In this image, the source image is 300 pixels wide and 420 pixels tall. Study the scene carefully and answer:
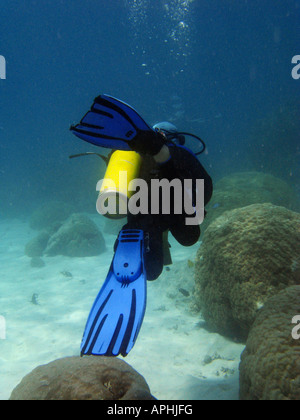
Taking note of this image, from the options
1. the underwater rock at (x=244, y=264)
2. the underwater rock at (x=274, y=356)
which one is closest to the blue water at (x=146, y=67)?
the underwater rock at (x=244, y=264)

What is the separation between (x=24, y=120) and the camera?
44.7 metres

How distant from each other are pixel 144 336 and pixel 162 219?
366cm

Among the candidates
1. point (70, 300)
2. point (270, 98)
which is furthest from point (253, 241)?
point (270, 98)

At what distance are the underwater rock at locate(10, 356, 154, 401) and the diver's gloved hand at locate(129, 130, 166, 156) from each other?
227 cm

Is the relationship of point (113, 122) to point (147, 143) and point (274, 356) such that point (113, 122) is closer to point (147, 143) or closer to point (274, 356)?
point (147, 143)

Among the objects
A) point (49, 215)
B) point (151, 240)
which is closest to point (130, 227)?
point (151, 240)

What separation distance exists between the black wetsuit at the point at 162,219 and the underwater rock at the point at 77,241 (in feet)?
33.5

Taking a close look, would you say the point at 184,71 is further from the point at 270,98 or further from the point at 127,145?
the point at 127,145

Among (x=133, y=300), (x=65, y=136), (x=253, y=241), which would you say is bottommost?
(x=133, y=300)

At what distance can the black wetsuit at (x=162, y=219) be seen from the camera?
252 cm

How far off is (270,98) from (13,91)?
4229 centimetres

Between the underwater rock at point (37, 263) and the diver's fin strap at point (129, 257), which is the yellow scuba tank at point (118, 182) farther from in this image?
the underwater rock at point (37, 263)

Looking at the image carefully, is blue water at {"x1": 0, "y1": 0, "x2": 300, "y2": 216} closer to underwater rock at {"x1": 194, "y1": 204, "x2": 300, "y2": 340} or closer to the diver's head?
underwater rock at {"x1": 194, "y1": 204, "x2": 300, "y2": 340}

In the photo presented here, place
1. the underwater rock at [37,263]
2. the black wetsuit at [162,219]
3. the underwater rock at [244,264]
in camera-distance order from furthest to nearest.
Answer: the underwater rock at [37,263], the underwater rock at [244,264], the black wetsuit at [162,219]
